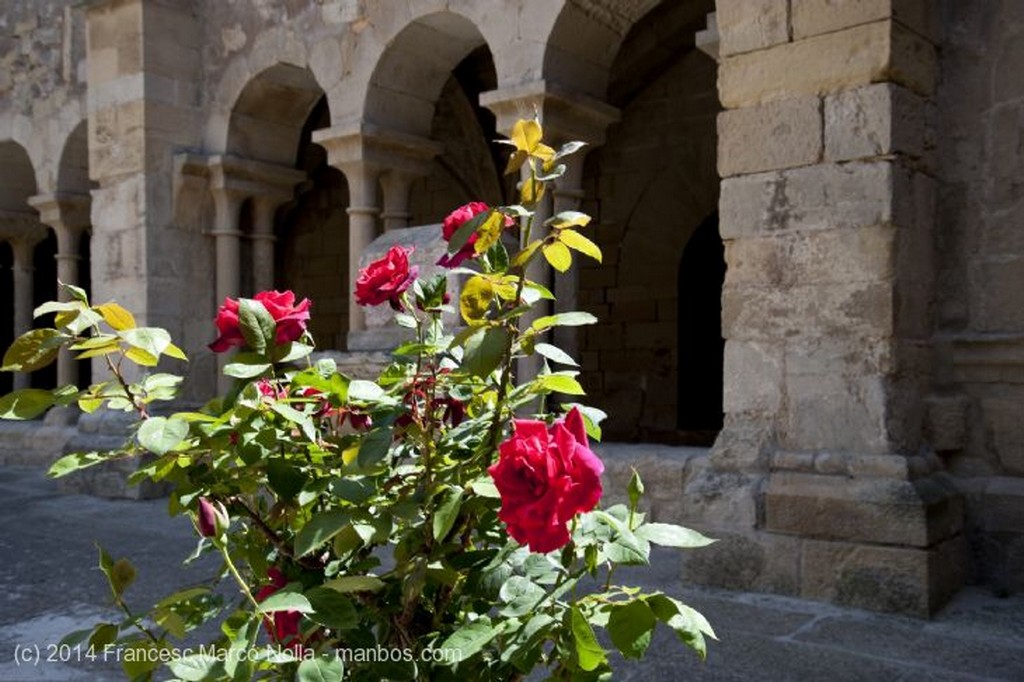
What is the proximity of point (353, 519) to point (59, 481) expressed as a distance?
19.3 feet

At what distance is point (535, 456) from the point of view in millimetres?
910

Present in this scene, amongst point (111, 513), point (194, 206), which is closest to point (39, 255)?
point (194, 206)

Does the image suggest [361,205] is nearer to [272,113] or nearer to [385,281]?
[272,113]

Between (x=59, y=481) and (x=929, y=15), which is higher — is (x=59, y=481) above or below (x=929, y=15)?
below

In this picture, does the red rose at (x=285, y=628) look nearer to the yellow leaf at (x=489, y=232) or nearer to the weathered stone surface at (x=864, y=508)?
the yellow leaf at (x=489, y=232)

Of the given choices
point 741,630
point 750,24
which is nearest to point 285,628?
point 741,630

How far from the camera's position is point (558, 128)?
15.6 feet

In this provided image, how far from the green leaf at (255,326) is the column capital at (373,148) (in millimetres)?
4601

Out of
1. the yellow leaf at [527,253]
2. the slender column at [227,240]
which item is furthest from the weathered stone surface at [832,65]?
the slender column at [227,240]

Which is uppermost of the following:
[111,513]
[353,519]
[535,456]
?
[535,456]

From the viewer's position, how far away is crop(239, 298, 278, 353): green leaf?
1.08 m

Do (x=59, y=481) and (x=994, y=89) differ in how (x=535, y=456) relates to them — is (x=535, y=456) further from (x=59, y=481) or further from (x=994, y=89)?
(x=59, y=481)

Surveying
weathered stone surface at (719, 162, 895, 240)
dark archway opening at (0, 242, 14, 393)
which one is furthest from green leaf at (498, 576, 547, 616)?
dark archway opening at (0, 242, 14, 393)

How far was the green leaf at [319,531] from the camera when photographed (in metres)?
0.99
